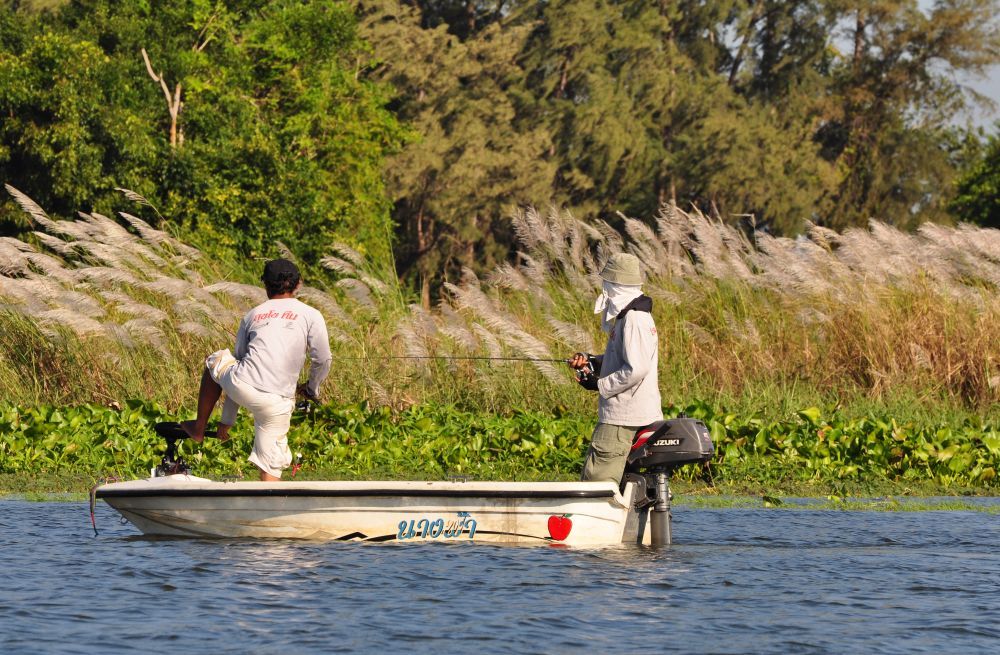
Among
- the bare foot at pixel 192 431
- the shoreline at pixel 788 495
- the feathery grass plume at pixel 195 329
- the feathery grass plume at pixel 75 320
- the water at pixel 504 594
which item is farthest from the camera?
the feathery grass plume at pixel 75 320

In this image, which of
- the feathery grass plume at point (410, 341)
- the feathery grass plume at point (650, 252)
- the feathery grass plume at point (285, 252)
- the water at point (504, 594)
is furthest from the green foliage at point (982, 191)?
the water at point (504, 594)

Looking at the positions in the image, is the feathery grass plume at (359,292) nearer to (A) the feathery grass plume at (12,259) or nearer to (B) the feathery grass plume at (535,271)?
(B) the feathery grass plume at (535,271)

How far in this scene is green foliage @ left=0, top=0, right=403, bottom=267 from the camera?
26.5 m

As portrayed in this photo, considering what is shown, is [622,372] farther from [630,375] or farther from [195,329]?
[195,329]

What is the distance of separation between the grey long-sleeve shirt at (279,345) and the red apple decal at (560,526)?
172 cm

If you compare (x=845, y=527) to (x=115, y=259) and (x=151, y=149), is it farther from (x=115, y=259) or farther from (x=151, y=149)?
(x=151, y=149)

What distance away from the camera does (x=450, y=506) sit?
30.9 feet

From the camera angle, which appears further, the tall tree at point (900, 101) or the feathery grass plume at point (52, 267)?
the tall tree at point (900, 101)

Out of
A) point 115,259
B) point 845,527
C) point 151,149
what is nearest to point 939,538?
point 845,527

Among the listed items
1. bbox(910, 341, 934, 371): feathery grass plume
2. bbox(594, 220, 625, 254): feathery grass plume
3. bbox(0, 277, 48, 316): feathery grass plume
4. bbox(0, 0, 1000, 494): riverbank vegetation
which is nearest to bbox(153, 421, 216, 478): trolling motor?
bbox(0, 0, 1000, 494): riverbank vegetation

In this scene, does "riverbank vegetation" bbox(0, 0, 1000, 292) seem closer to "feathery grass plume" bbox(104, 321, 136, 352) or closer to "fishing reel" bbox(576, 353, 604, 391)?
"feathery grass plume" bbox(104, 321, 136, 352)

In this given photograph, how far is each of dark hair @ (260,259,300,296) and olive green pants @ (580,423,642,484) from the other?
212 centimetres

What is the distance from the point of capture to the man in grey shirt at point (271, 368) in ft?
31.4

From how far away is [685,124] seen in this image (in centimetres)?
5378
